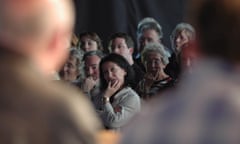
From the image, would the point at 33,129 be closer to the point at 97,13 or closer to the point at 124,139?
the point at 124,139

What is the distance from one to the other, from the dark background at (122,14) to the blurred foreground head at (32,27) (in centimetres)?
466

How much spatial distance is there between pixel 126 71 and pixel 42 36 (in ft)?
8.54

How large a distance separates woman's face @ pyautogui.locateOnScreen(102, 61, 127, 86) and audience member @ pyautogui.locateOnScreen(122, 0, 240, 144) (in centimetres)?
253

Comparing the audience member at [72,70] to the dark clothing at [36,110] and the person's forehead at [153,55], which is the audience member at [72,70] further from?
the dark clothing at [36,110]

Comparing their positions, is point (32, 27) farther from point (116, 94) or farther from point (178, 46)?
point (178, 46)

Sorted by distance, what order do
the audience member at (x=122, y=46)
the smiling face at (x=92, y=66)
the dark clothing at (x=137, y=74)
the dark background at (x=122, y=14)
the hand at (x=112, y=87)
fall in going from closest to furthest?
the hand at (x=112, y=87), the dark clothing at (x=137, y=74), the smiling face at (x=92, y=66), the audience member at (x=122, y=46), the dark background at (x=122, y=14)

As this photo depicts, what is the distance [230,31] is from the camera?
95cm

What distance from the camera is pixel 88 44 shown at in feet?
14.8

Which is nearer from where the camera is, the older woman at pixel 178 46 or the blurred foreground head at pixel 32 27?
the blurred foreground head at pixel 32 27

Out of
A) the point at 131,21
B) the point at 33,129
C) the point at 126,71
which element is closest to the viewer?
the point at 33,129

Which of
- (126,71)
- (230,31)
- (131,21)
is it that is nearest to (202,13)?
(230,31)

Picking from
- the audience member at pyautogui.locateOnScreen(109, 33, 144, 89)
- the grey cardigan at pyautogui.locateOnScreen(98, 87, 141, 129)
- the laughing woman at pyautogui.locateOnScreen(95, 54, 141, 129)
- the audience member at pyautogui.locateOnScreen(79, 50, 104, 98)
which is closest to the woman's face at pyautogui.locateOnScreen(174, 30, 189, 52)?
the audience member at pyautogui.locateOnScreen(109, 33, 144, 89)

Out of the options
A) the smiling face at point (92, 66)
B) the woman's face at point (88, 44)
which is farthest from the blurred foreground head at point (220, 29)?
the woman's face at point (88, 44)

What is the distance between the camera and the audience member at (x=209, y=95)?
94cm
